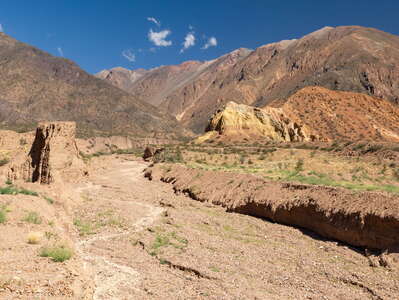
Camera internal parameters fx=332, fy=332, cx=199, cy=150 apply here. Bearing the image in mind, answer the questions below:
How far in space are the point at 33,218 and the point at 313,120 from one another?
2434 inches

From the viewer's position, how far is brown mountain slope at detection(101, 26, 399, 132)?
307 feet

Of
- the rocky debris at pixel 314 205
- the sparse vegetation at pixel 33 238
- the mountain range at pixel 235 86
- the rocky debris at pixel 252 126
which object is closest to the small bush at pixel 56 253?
the sparse vegetation at pixel 33 238

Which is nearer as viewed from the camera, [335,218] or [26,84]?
[335,218]

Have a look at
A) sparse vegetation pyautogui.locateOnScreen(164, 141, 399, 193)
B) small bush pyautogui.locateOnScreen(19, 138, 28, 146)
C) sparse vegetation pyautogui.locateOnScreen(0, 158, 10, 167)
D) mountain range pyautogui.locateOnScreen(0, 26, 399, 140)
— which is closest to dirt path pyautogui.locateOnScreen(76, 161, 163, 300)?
sparse vegetation pyautogui.locateOnScreen(0, 158, 10, 167)

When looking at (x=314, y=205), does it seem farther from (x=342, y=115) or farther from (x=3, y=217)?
(x=342, y=115)

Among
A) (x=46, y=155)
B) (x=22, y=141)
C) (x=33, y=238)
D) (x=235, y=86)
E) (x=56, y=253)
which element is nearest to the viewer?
(x=56, y=253)

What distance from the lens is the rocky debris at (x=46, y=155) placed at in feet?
58.9

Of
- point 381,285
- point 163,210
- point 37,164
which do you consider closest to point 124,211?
point 163,210

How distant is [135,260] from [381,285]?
22.2 feet

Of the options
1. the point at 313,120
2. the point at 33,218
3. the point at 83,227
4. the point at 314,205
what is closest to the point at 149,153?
the point at 313,120

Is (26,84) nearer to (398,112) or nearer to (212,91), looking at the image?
(212,91)

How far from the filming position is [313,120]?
64.5m

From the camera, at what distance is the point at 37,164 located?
18406 mm

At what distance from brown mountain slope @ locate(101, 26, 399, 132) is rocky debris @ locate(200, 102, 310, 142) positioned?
39.5m
